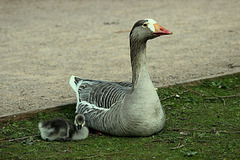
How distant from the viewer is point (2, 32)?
1227 centimetres

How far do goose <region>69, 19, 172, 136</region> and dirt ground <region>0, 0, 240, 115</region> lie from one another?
1.48 m

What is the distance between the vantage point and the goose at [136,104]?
5.50 meters

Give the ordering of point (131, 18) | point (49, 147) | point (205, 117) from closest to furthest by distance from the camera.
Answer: point (49, 147)
point (205, 117)
point (131, 18)

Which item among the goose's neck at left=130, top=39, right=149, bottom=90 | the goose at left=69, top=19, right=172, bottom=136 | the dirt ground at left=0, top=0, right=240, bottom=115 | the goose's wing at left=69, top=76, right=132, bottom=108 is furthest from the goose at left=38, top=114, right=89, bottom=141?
the dirt ground at left=0, top=0, right=240, bottom=115

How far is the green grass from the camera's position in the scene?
5129 millimetres

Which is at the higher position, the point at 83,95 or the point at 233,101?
the point at 83,95

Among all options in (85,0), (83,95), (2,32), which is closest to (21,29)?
(2,32)

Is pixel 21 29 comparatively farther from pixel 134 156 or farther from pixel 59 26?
pixel 134 156

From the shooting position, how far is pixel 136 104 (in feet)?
18.0

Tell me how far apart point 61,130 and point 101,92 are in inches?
33.5

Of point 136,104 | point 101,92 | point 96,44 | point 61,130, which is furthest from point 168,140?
point 96,44

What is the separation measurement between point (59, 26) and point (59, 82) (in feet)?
15.9

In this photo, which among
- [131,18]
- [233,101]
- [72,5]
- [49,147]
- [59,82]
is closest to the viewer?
[49,147]

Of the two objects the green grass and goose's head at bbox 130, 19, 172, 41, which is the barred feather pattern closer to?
the green grass
